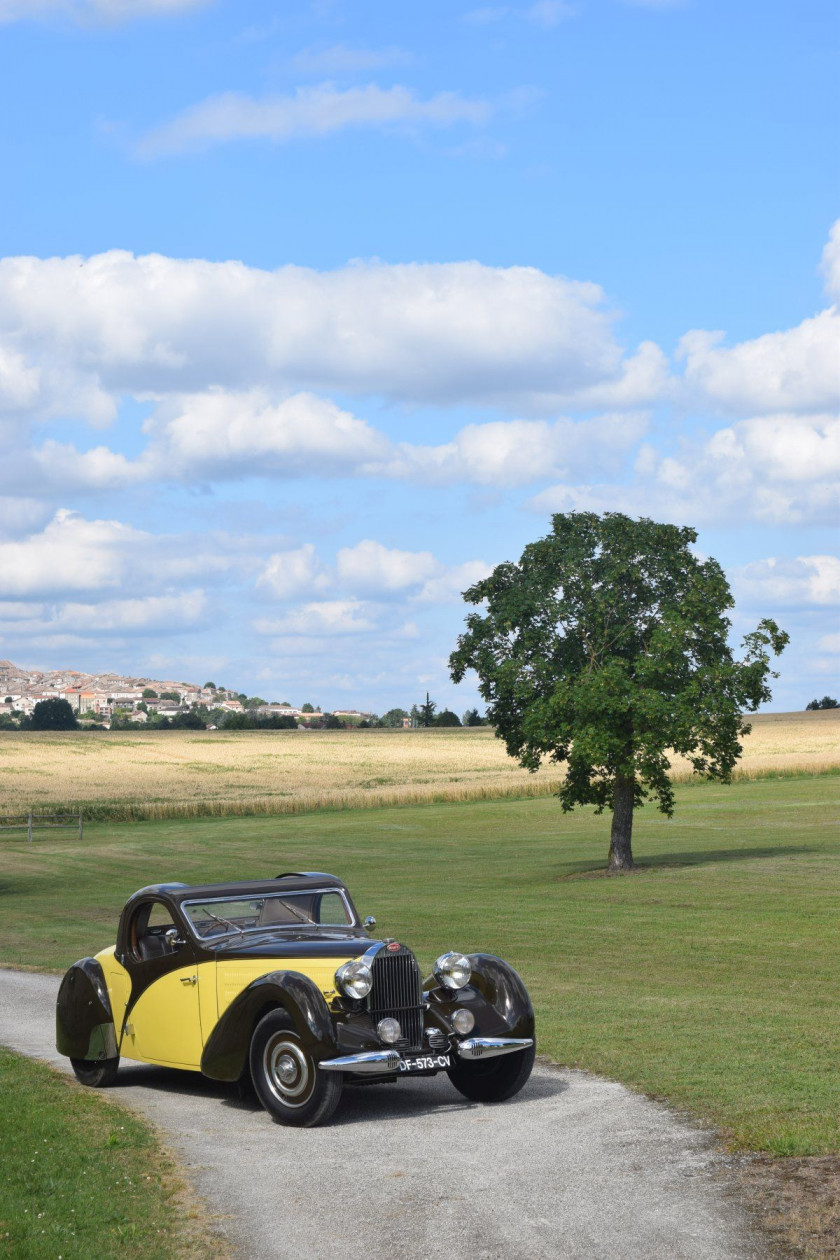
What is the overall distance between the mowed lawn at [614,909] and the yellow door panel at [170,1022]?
12.4 ft

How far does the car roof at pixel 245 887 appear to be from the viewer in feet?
44.0

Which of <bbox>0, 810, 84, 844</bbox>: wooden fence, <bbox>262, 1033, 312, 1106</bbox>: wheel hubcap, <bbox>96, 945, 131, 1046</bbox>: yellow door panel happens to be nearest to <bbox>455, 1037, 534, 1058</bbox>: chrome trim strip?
<bbox>262, 1033, 312, 1106</bbox>: wheel hubcap

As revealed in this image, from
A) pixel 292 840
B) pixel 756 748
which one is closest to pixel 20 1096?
pixel 292 840

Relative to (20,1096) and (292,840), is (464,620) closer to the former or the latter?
(292,840)

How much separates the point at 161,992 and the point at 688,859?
3373 centimetres

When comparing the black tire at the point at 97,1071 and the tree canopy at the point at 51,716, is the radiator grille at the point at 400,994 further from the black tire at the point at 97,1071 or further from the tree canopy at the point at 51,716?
the tree canopy at the point at 51,716

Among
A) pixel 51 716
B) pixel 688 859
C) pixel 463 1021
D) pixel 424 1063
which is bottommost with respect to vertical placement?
pixel 688 859

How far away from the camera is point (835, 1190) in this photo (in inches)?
358

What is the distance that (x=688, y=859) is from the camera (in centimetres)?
4484

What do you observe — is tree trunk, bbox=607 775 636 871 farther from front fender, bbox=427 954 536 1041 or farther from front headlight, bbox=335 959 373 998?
front headlight, bbox=335 959 373 998

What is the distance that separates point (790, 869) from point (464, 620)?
38.3 ft

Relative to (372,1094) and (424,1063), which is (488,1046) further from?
(372,1094)

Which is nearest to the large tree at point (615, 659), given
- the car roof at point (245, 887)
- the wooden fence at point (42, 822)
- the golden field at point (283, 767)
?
the car roof at point (245, 887)

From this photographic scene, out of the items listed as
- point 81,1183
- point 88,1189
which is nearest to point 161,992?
point 81,1183
